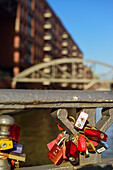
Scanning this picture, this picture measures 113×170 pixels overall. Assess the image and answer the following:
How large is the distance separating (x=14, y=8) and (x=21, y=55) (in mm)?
7424

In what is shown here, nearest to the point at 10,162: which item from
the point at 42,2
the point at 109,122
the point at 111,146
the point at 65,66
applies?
the point at 109,122

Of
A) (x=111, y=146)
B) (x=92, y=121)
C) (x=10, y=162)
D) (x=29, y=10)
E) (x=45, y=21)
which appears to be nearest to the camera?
(x=10, y=162)

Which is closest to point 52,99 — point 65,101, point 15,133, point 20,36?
point 65,101

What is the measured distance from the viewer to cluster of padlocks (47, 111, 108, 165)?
1.77 m

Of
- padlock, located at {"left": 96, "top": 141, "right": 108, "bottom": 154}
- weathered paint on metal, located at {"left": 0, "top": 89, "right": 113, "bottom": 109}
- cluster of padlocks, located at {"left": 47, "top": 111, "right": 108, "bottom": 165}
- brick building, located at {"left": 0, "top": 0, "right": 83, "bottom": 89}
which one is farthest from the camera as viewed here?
brick building, located at {"left": 0, "top": 0, "right": 83, "bottom": 89}

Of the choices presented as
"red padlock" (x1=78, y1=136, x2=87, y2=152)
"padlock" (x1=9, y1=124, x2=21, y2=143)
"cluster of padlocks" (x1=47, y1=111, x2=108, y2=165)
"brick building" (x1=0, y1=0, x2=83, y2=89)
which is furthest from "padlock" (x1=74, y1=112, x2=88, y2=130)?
"brick building" (x1=0, y1=0, x2=83, y2=89)

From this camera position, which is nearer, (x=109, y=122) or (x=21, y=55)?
(x=109, y=122)

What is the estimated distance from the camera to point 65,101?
1.81 meters

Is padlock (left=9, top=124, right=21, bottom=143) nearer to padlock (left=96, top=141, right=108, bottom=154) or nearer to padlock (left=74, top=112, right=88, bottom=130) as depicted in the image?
padlock (left=74, top=112, right=88, bottom=130)

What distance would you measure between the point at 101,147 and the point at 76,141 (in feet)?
0.95

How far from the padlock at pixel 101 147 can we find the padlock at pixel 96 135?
0.11 meters

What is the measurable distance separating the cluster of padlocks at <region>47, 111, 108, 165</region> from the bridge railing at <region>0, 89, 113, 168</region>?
75 millimetres

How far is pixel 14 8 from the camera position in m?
38.9

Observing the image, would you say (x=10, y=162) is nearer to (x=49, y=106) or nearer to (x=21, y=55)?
(x=49, y=106)
